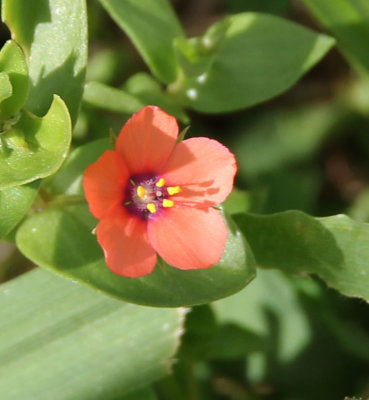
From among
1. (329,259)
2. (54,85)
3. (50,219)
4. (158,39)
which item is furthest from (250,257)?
(158,39)

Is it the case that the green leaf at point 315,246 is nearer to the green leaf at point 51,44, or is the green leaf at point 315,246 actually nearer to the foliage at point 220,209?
the foliage at point 220,209

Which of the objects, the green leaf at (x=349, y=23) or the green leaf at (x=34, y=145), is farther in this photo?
the green leaf at (x=349, y=23)

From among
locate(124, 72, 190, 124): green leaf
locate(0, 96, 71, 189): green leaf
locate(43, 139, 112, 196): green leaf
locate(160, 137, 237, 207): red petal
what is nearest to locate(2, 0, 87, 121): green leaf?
locate(0, 96, 71, 189): green leaf

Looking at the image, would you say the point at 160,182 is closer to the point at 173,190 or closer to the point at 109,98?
the point at 173,190

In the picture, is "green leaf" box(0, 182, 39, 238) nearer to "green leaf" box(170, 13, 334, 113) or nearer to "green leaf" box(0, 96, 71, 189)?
"green leaf" box(0, 96, 71, 189)

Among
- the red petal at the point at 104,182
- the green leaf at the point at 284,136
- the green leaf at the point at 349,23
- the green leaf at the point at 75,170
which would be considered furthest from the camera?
the green leaf at the point at 284,136

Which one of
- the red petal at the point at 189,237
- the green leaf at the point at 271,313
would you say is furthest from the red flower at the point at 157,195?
the green leaf at the point at 271,313
